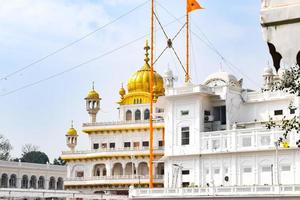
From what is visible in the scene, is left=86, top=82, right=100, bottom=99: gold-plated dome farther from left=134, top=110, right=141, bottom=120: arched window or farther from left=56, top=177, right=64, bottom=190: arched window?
left=56, top=177, right=64, bottom=190: arched window

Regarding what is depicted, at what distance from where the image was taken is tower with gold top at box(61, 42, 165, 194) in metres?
54.8

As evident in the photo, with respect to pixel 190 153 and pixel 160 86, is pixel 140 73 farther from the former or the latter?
pixel 190 153

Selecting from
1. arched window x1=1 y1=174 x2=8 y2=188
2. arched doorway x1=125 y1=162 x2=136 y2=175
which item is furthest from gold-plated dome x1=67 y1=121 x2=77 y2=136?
arched window x1=1 y1=174 x2=8 y2=188

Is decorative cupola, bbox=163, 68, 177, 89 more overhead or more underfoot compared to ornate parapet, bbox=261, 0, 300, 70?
more overhead

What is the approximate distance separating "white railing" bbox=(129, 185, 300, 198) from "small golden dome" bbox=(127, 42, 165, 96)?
1736 centimetres

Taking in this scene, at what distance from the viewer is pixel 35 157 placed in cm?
11344

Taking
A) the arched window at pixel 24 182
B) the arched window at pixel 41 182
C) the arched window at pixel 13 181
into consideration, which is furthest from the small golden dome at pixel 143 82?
the arched window at pixel 41 182

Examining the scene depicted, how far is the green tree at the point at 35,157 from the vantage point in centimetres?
11182

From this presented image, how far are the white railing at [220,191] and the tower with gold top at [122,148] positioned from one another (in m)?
10.7

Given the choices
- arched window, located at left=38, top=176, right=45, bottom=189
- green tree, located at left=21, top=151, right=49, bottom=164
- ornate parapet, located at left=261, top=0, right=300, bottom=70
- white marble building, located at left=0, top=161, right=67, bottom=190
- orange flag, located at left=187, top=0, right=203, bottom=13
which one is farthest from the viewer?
green tree, located at left=21, top=151, right=49, bottom=164

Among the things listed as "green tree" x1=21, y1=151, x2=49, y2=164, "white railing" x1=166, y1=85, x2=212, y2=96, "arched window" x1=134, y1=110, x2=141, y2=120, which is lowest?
"green tree" x1=21, y1=151, x2=49, y2=164

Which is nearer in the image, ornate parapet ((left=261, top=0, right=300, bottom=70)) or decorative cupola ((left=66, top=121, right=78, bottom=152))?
ornate parapet ((left=261, top=0, right=300, bottom=70))

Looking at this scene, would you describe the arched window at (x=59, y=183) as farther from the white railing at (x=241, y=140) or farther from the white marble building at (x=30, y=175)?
the white railing at (x=241, y=140)

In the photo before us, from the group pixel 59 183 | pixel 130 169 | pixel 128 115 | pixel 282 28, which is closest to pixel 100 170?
pixel 130 169
